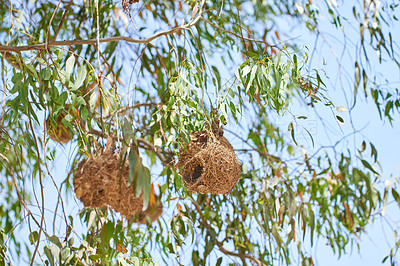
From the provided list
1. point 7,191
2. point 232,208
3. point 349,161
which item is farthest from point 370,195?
point 7,191

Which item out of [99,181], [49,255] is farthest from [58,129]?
[49,255]

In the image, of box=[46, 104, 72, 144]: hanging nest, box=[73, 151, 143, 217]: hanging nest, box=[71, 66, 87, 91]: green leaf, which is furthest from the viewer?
box=[46, 104, 72, 144]: hanging nest

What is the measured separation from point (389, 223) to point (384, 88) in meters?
0.71

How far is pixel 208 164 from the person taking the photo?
7.03ft

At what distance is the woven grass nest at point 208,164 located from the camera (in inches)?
84.6

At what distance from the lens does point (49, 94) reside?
6.38 ft

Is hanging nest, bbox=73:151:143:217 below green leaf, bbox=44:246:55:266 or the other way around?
the other way around

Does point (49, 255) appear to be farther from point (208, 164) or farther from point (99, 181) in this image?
point (208, 164)

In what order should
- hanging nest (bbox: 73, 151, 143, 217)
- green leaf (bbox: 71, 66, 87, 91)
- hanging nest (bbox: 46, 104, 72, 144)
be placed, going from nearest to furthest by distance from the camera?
green leaf (bbox: 71, 66, 87, 91) → hanging nest (bbox: 73, 151, 143, 217) → hanging nest (bbox: 46, 104, 72, 144)

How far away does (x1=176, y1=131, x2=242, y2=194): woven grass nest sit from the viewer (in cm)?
215

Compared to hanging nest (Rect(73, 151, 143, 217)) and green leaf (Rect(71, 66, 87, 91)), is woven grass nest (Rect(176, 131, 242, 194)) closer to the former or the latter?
hanging nest (Rect(73, 151, 143, 217))

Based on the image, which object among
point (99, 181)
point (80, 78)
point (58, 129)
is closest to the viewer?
point (80, 78)

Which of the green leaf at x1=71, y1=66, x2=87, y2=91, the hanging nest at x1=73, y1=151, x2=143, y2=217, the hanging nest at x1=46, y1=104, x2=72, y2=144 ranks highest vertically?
the hanging nest at x1=46, y1=104, x2=72, y2=144

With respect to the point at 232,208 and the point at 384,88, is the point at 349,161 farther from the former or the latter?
the point at 232,208
